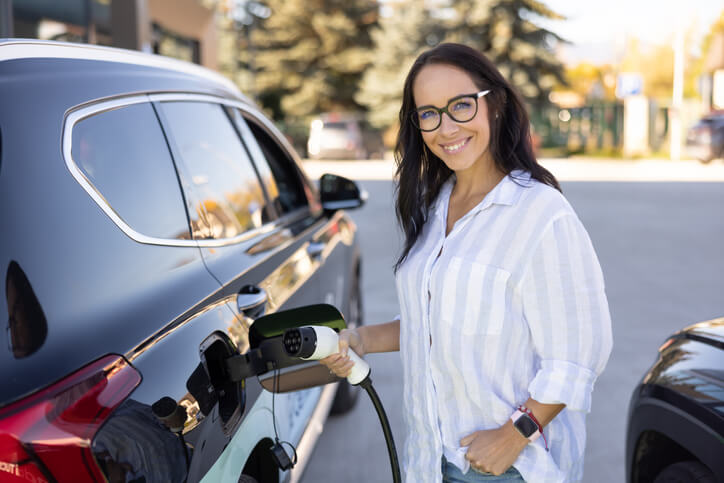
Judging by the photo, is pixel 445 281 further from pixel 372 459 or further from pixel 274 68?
pixel 274 68

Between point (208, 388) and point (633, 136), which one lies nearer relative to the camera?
point (208, 388)

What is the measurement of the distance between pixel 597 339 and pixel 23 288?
1240 millimetres

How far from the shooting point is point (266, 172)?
343 centimetres

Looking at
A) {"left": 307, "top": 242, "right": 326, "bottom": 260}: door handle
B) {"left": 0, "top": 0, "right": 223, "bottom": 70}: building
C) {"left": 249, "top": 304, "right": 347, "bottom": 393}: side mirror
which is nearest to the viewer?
{"left": 249, "top": 304, "right": 347, "bottom": 393}: side mirror

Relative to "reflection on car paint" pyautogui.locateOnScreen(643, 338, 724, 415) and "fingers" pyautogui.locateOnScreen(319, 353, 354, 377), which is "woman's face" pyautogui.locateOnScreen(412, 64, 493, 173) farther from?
"reflection on car paint" pyautogui.locateOnScreen(643, 338, 724, 415)

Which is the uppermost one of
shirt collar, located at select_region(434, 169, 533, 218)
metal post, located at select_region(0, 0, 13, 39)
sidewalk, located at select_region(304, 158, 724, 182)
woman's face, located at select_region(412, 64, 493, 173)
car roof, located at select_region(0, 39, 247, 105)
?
metal post, located at select_region(0, 0, 13, 39)

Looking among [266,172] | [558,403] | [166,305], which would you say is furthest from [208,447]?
[266,172]

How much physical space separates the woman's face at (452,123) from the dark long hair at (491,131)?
2cm

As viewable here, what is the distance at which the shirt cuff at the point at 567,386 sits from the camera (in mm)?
1751

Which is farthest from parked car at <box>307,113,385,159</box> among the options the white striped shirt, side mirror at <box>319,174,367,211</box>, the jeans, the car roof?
the jeans

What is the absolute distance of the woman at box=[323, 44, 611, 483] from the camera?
69.3 inches

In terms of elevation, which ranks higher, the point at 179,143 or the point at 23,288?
the point at 179,143

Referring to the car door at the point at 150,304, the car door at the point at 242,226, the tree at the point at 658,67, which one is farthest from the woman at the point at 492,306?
the tree at the point at 658,67

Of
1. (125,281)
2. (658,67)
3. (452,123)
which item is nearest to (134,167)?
(125,281)
